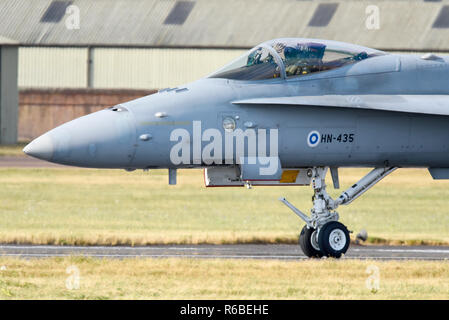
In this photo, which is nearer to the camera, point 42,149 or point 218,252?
point 42,149

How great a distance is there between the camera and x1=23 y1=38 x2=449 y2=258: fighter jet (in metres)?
13.9

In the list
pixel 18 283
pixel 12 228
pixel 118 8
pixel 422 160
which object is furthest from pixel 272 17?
pixel 18 283

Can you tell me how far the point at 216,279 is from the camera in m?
12.6

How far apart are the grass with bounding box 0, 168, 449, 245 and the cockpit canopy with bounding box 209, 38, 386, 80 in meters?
5.76

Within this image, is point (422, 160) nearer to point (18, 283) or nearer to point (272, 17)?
point (18, 283)

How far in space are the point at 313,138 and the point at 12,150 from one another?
41.4 metres

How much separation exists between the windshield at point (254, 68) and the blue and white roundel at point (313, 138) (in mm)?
945

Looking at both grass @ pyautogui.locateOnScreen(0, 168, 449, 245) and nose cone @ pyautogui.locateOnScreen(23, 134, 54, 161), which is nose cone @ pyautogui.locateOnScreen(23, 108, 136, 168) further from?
grass @ pyautogui.locateOnScreen(0, 168, 449, 245)

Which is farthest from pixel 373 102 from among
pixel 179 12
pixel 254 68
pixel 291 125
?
pixel 179 12

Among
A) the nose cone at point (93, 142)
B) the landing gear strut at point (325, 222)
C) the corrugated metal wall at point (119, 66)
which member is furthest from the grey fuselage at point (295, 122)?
the corrugated metal wall at point (119, 66)

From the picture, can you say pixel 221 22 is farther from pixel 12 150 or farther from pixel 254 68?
pixel 254 68

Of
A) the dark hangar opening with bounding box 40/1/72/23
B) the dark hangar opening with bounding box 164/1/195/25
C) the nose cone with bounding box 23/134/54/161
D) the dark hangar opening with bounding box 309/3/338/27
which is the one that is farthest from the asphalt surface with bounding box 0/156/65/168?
the nose cone with bounding box 23/134/54/161

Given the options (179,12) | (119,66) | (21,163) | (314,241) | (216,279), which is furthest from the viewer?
(179,12)

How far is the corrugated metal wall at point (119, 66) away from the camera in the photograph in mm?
58812
